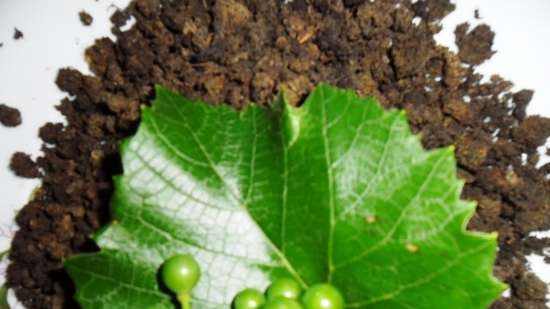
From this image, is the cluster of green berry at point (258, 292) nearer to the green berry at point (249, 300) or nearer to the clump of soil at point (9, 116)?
the green berry at point (249, 300)

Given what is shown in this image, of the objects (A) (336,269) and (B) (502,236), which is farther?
(B) (502,236)

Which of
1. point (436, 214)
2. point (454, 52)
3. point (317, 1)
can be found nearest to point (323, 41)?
point (317, 1)

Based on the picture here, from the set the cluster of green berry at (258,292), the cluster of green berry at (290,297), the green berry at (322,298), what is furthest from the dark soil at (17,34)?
the green berry at (322,298)

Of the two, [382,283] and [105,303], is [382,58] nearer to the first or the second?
[382,283]

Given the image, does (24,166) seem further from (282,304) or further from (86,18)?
(282,304)

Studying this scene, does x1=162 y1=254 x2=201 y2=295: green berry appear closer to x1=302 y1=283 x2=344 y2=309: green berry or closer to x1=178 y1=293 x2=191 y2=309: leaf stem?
x1=178 y1=293 x2=191 y2=309: leaf stem

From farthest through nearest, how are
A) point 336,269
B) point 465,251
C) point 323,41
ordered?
point 323,41 → point 336,269 → point 465,251

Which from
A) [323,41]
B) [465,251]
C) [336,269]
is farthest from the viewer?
[323,41]

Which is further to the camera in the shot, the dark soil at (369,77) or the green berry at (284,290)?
the dark soil at (369,77)
